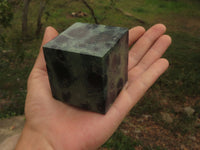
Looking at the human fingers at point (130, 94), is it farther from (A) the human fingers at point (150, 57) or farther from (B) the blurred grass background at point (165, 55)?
(B) the blurred grass background at point (165, 55)

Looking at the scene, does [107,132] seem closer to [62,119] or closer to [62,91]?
[62,119]

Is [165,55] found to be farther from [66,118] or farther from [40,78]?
[66,118]

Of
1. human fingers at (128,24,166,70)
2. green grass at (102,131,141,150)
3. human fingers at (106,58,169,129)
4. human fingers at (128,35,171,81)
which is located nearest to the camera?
human fingers at (106,58,169,129)

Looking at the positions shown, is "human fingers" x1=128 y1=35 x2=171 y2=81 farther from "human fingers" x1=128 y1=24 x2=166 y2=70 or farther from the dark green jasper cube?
the dark green jasper cube

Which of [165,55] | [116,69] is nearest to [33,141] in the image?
[116,69]

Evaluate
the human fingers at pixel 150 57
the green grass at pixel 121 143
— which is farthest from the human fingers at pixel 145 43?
the green grass at pixel 121 143

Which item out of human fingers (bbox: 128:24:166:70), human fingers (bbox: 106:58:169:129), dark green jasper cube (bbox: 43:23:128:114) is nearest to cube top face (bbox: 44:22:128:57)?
dark green jasper cube (bbox: 43:23:128:114)

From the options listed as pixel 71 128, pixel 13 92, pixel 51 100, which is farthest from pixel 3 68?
pixel 71 128
